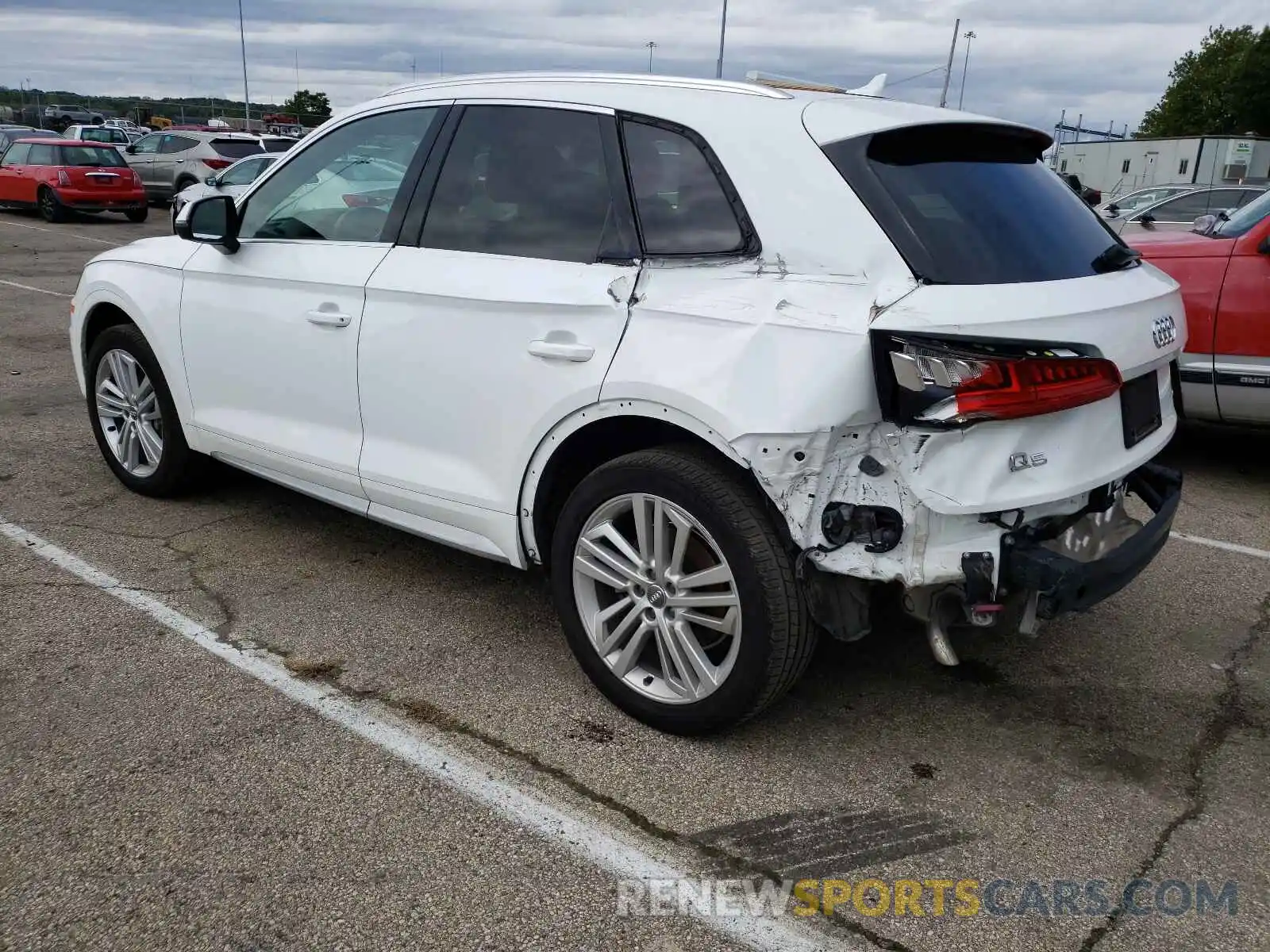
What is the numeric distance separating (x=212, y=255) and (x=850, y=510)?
2.99 metres

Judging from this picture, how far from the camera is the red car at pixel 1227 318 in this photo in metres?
5.56

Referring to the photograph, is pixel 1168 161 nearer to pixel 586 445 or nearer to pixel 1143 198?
pixel 1143 198

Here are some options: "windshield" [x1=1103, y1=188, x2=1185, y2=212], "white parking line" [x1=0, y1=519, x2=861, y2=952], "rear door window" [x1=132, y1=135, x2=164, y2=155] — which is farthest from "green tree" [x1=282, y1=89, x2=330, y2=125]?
"white parking line" [x1=0, y1=519, x2=861, y2=952]

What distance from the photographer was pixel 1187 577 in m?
4.58

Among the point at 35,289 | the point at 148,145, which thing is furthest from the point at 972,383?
the point at 148,145

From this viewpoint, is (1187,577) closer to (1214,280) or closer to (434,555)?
(1214,280)

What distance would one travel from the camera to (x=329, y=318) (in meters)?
3.83

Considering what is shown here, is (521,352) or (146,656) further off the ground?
(521,352)

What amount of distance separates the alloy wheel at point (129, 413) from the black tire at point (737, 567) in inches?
107

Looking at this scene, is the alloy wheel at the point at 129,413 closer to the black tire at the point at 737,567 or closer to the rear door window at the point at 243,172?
the black tire at the point at 737,567

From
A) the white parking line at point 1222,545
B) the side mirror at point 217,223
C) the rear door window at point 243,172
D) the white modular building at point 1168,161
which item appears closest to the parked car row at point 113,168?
the rear door window at point 243,172

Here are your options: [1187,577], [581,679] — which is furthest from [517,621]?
[1187,577]

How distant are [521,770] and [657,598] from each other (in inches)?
24.5

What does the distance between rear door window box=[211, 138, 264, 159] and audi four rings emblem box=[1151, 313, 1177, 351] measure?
870 inches
